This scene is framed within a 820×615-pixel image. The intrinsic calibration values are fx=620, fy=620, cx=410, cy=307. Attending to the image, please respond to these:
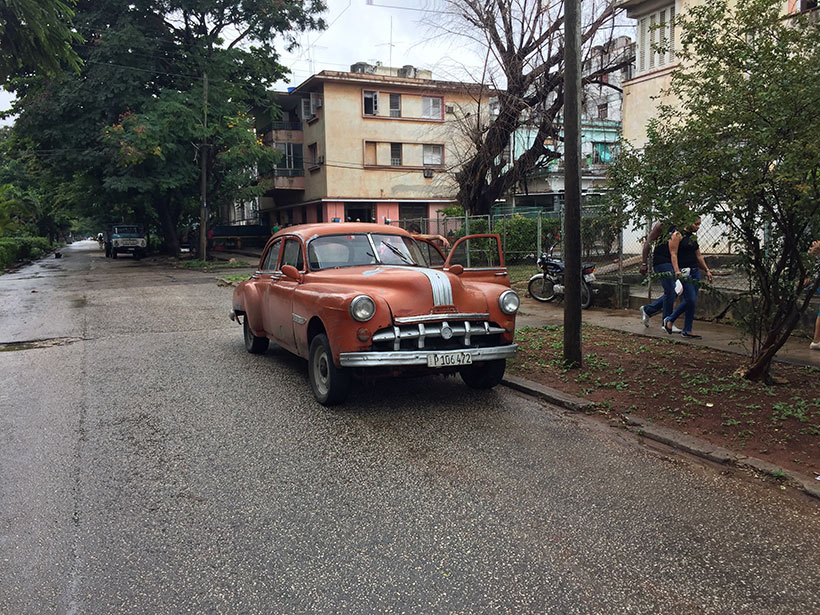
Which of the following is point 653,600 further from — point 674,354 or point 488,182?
point 488,182

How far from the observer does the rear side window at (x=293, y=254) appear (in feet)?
23.2

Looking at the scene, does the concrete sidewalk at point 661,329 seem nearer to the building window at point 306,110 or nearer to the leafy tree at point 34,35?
the leafy tree at point 34,35

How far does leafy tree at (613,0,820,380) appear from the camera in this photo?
486 centimetres

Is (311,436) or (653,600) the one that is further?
(311,436)

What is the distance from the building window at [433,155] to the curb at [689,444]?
34.0 m

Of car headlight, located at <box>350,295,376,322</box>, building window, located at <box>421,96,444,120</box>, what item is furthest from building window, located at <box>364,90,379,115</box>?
car headlight, located at <box>350,295,376,322</box>

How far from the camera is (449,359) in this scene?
5.64 m

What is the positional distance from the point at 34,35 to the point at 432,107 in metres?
31.3

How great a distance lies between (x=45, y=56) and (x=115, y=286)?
11740mm

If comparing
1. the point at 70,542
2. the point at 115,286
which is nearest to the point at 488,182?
the point at 115,286

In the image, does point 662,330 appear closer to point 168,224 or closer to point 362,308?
point 362,308

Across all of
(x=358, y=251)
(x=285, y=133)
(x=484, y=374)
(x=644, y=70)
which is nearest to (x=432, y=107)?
(x=285, y=133)

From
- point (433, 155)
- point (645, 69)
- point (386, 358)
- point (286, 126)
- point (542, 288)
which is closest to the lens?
point (386, 358)

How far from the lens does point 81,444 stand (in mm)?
5051
